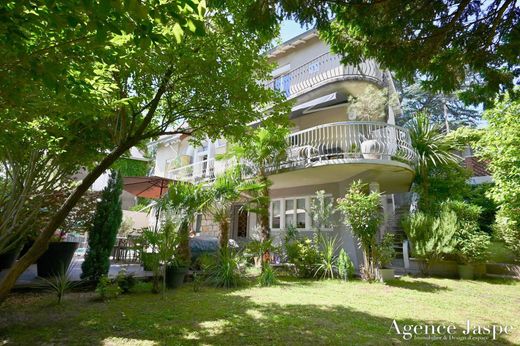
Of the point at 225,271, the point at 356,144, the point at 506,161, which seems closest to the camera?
the point at 225,271

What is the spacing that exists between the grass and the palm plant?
17.7ft

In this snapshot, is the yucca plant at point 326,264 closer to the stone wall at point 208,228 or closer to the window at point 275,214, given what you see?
the window at point 275,214

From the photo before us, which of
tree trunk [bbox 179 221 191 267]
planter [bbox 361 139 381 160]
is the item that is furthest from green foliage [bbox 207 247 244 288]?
planter [bbox 361 139 381 160]

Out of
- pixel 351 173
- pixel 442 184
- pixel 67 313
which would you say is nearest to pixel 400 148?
pixel 351 173

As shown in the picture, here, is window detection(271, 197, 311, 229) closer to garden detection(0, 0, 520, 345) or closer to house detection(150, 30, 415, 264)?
house detection(150, 30, 415, 264)

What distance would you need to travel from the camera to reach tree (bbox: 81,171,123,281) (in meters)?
7.48

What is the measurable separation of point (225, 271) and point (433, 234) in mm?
7212

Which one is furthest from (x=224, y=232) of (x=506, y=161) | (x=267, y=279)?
(x=506, y=161)

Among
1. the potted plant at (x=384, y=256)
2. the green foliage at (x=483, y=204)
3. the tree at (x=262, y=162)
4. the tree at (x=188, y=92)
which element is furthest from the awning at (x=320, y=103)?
the green foliage at (x=483, y=204)

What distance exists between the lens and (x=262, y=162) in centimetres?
1128

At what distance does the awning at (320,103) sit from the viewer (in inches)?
512

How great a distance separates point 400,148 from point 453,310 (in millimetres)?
6194

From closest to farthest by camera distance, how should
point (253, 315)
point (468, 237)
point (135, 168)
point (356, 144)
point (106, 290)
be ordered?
point (253, 315) → point (106, 290) → point (468, 237) → point (356, 144) → point (135, 168)

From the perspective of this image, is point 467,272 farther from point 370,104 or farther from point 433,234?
point 370,104
